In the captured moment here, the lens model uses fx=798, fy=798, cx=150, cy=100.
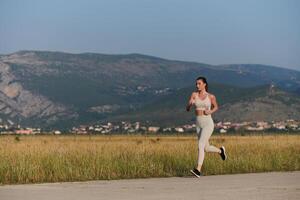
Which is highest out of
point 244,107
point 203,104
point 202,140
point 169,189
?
point 244,107

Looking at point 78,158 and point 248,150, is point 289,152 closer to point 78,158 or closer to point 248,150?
point 248,150

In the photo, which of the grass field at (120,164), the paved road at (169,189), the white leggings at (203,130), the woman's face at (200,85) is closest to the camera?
the paved road at (169,189)

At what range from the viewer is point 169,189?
12.8m

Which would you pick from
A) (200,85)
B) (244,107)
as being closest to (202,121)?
(200,85)

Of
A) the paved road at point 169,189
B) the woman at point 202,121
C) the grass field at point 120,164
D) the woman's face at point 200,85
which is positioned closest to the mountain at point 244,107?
the grass field at point 120,164

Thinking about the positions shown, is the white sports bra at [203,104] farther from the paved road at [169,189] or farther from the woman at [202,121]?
the paved road at [169,189]

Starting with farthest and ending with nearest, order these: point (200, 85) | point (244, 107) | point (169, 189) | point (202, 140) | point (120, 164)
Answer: point (244, 107) → point (120, 164) → point (200, 85) → point (202, 140) → point (169, 189)

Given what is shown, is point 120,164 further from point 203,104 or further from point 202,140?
point 203,104

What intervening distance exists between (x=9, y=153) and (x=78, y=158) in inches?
73.8

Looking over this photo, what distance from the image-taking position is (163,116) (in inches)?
7067

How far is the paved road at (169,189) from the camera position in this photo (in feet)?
37.6

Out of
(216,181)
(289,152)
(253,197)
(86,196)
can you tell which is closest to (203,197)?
(253,197)

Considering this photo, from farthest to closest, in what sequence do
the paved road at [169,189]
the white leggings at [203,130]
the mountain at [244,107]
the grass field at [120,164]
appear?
the mountain at [244,107], the white leggings at [203,130], the grass field at [120,164], the paved road at [169,189]

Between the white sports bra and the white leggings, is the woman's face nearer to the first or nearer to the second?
the white sports bra
